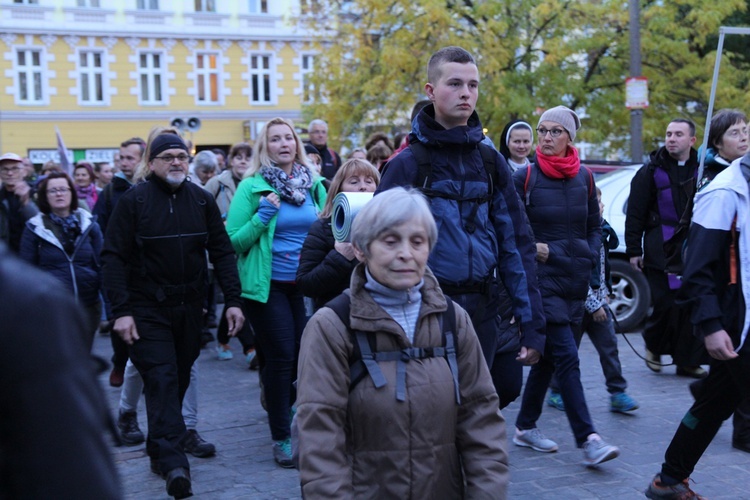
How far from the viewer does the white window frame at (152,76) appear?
120ft

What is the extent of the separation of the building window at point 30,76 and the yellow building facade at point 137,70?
0.04 meters

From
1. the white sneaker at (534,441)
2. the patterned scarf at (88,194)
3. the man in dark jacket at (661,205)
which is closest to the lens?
the white sneaker at (534,441)

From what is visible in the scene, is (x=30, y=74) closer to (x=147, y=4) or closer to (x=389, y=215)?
(x=147, y=4)

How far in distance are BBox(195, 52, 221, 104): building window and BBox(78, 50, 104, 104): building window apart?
364cm

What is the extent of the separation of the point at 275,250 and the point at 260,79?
33.3m

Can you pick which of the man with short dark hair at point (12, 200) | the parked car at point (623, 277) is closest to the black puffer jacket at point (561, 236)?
the parked car at point (623, 277)

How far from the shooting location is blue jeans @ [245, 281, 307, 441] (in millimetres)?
5988

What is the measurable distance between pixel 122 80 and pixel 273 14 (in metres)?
6.45

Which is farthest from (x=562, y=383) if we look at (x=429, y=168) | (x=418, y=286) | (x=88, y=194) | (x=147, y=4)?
(x=147, y=4)

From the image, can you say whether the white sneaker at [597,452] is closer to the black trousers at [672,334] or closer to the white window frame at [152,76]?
the black trousers at [672,334]

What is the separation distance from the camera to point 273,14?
38.0 meters

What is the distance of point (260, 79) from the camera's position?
126 ft

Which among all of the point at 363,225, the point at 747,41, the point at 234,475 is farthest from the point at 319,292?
the point at 747,41

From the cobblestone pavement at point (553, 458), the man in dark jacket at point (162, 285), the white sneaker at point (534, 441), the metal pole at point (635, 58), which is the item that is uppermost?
the metal pole at point (635, 58)
